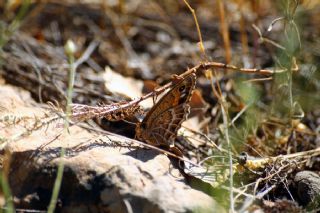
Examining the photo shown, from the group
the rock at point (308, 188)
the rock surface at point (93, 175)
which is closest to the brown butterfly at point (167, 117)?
the rock surface at point (93, 175)

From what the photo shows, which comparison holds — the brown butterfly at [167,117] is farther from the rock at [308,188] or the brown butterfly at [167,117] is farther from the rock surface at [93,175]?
the rock at [308,188]

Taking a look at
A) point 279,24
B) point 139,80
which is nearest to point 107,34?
point 139,80

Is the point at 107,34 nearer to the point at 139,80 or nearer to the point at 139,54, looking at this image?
the point at 139,54

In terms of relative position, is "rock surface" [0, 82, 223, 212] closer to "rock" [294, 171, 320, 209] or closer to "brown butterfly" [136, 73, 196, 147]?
"brown butterfly" [136, 73, 196, 147]

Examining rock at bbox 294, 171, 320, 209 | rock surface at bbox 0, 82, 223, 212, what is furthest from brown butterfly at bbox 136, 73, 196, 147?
rock at bbox 294, 171, 320, 209

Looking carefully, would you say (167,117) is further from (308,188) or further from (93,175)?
(308,188)

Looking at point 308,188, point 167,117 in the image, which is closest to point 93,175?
point 167,117
